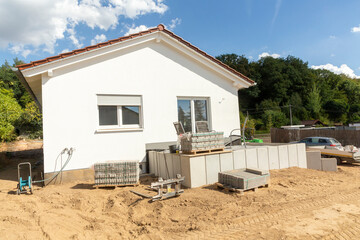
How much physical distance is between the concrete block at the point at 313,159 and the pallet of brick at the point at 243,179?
4.92m

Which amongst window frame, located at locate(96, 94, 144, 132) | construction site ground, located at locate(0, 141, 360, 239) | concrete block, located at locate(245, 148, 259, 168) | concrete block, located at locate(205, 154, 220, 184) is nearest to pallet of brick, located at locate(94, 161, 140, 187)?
construction site ground, located at locate(0, 141, 360, 239)

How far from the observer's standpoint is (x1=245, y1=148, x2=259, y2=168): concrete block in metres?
8.38

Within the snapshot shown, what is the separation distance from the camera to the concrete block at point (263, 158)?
867 centimetres

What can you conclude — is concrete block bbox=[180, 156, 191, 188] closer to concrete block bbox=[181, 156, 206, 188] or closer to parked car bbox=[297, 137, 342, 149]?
concrete block bbox=[181, 156, 206, 188]

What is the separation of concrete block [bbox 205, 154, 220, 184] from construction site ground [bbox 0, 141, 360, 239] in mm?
371

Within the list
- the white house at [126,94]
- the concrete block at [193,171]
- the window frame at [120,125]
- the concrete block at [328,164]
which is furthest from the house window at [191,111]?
the concrete block at [328,164]

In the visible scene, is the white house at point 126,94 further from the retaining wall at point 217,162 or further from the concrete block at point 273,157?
the concrete block at point 273,157

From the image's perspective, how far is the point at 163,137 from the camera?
393 inches

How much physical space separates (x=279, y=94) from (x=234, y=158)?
60240 mm

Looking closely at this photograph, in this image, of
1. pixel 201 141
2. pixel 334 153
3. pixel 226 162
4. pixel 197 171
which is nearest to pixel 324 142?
pixel 334 153

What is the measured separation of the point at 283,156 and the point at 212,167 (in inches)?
142

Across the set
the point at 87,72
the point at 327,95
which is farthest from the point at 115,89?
the point at 327,95

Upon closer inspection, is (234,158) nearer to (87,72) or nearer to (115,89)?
(115,89)

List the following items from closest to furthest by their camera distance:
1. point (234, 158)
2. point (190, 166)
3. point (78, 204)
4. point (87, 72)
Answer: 1. point (78, 204)
2. point (190, 166)
3. point (234, 158)
4. point (87, 72)
